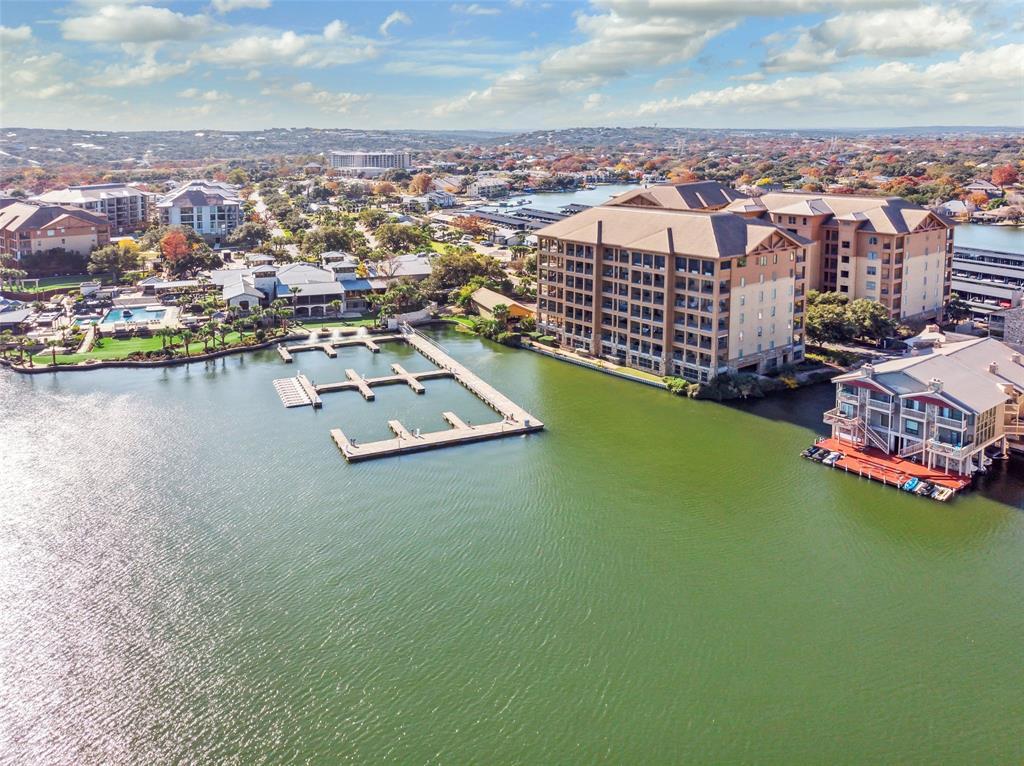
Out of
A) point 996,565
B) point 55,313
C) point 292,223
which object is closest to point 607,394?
point 996,565

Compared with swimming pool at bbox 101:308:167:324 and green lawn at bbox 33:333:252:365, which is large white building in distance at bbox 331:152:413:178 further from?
green lawn at bbox 33:333:252:365

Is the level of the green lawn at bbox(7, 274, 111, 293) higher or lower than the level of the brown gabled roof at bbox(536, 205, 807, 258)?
lower

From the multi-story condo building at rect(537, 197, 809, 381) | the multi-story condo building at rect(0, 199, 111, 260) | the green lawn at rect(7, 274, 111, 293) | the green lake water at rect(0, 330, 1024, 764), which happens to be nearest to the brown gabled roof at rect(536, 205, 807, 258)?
the multi-story condo building at rect(537, 197, 809, 381)

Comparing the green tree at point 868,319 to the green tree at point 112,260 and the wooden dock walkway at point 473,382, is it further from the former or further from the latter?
the green tree at point 112,260


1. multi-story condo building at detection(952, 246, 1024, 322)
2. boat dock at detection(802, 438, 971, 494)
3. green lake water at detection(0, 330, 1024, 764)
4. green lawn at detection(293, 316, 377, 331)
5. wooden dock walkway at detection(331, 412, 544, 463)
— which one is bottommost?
green lake water at detection(0, 330, 1024, 764)

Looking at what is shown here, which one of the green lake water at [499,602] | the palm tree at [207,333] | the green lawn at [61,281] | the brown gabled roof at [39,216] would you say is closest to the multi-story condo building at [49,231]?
the brown gabled roof at [39,216]

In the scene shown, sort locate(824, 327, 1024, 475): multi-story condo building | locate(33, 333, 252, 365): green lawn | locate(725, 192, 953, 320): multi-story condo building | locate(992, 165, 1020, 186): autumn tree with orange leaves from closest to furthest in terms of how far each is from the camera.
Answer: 1. locate(824, 327, 1024, 475): multi-story condo building
2. locate(33, 333, 252, 365): green lawn
3. locate(725, 192, 953, 320): multi-story condo building
4. locate(992, 165, 1020, 186): autumn tree with orange leaves

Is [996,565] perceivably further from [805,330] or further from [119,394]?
[119,394]
